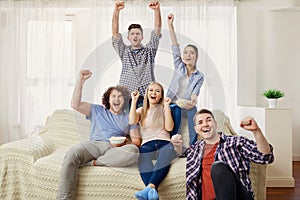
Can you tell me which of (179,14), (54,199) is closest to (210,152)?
(54,199)

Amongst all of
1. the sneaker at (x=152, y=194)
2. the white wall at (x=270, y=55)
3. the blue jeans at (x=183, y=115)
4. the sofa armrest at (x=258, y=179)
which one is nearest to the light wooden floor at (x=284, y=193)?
the sofa armrest at (x=258, y=179)

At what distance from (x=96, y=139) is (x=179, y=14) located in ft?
8.06

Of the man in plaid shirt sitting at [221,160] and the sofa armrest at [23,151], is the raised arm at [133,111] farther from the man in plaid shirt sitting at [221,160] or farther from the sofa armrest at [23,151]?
the sofa armrest at [23,151]

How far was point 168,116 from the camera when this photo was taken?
258 centimetres

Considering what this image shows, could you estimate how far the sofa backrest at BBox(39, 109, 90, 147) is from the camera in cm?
335

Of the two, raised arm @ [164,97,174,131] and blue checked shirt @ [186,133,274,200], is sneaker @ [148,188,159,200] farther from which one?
raised arm @ [164,97,174,131]

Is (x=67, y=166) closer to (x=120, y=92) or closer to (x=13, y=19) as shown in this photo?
(x=120, y=92)

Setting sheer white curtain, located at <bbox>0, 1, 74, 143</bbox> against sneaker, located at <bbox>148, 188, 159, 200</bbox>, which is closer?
sneaker, located at <bbox>148, 188, 159, 200</bbox>

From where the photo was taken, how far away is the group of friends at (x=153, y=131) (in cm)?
243

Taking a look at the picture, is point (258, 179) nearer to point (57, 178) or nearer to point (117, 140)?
point (117, 140)

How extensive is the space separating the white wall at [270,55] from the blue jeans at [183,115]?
225 cm

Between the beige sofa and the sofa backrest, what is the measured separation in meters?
0.22

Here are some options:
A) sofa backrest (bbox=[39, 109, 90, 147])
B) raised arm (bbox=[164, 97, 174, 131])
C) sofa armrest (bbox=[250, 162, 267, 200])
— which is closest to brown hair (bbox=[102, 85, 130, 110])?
raised arm (bbox=[164, 97, 174, 131])

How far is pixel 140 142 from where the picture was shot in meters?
2.57
